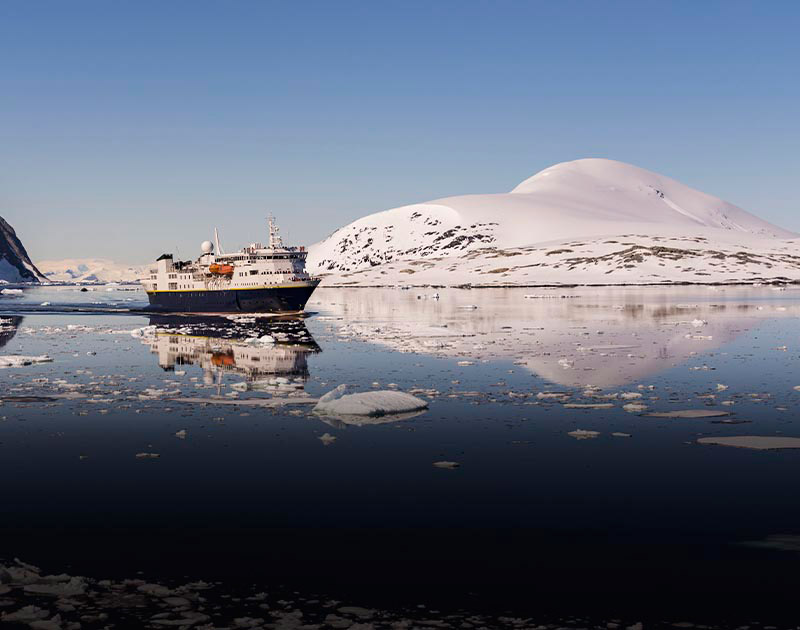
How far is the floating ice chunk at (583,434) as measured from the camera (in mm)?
17797

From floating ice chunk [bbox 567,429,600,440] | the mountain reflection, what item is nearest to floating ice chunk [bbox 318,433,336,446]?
floating ice chunk [bbox 567,429,600,440]

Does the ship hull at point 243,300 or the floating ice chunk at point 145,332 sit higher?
the ship hull at point 243,300

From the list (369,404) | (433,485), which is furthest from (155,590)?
(369,404)

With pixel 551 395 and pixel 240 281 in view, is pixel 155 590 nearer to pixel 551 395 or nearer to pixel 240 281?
pixel 551 395

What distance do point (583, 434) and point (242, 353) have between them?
24375 mm

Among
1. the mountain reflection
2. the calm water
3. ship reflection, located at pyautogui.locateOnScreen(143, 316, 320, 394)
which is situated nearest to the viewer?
the calm water

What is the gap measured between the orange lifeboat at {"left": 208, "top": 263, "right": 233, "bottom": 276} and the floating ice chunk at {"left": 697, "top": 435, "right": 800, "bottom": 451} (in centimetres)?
7227

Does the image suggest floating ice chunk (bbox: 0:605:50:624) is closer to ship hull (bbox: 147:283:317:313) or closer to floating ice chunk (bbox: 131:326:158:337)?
floating ice chunk (bbox: 131:326:158:337)

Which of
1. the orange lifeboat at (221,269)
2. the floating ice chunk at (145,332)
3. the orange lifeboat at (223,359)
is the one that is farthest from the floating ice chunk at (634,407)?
the orange lifeboat at (221,269)

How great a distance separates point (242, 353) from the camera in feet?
128

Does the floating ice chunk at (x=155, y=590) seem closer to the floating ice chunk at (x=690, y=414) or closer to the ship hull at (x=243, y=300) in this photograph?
the floating ice chunk at (x=690, y=414)

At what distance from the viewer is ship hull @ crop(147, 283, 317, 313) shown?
262 ft

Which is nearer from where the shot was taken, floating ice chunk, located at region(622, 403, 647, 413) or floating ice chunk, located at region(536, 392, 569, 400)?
floating ice chunk, located at region(622, 403, 647, 413)

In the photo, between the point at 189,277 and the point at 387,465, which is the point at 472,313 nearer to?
the point at 189,277
